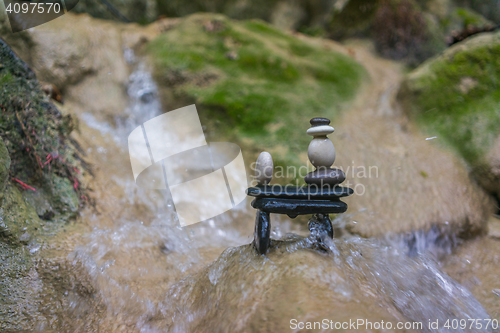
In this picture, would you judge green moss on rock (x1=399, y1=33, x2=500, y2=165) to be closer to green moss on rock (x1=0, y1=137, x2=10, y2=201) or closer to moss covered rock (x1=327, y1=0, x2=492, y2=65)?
moss covered rock (x1=327, y1=0, x2=492, y2=65)

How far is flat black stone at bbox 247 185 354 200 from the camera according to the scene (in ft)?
6.45

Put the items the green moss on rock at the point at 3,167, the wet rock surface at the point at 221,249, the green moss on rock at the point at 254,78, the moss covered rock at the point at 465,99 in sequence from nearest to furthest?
the wet rock surface at the point at 221,249
the green moss on rock at the point at 3,167
the moss covered rock at the point at 465,99
the green moss on rock at the point at 254,78

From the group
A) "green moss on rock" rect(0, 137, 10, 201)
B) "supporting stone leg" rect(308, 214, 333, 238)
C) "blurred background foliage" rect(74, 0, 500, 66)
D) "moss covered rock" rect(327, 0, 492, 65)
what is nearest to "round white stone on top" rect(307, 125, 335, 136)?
"supporting stone leg" rect(308, 214, 333, 238)

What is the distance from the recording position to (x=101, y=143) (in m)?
3.87

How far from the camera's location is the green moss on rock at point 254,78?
432 cm

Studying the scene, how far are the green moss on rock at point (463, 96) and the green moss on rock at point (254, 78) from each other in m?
1.24

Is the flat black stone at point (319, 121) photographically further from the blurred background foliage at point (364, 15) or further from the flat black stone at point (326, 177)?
the blurred background foliage at point (364, 15)

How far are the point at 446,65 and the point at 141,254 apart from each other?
5211mm

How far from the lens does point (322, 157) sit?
2121mm

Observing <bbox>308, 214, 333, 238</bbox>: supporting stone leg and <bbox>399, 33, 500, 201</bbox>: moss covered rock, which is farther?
<bbox>399, 33, 500, 201</bbox>: moss covered rock

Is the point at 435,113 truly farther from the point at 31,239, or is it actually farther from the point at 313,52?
the point at 31,239

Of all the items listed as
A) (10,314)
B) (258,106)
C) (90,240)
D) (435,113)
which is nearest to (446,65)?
(435,113)

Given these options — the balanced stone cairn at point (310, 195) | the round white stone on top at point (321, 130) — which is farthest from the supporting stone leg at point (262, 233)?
the round white stone on top at point (321, 130)

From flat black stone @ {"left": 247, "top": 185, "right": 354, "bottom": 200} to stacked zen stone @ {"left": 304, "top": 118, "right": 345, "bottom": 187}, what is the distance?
62mm
